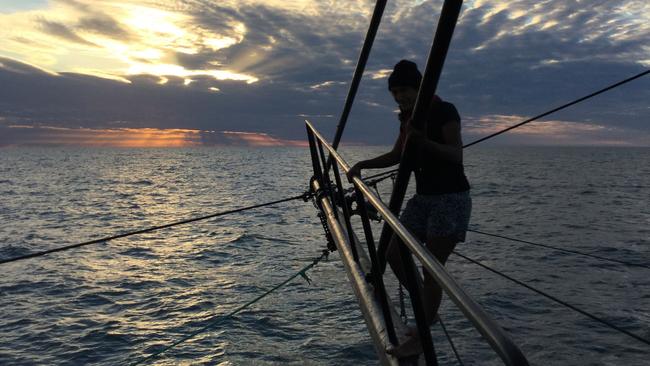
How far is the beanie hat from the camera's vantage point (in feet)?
11.1

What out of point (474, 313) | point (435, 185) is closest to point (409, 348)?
point (435, 185)

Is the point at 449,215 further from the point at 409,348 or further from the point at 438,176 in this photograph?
the point at 409,348

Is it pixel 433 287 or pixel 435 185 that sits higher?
pixel 435 185

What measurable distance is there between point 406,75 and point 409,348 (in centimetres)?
184

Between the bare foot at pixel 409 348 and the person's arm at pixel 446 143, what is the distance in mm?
1166

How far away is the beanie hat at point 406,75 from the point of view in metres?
3.37

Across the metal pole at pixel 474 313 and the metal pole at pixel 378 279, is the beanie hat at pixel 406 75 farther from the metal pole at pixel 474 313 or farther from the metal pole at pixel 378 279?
the metal pole at pixel 474 313

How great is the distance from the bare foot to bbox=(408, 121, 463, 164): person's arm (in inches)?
45.9

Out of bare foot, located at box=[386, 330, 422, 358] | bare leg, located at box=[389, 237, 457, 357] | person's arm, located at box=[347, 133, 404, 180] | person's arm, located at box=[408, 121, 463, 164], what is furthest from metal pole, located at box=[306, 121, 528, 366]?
person's arm, located at box=[347, 133, 404, 180]

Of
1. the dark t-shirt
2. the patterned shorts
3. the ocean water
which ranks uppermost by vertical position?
the dark t-shirt

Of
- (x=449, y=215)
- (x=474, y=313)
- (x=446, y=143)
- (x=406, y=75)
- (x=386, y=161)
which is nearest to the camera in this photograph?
(x=474, y=313)

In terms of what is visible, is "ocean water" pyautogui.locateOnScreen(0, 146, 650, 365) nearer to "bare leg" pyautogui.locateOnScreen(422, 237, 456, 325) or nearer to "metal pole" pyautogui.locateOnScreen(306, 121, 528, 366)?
"bare leg" pyautogui.locateOnScreen(422, 237, 456, 325)

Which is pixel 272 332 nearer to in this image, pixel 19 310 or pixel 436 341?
pixel 436 341

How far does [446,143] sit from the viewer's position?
10.3ft
